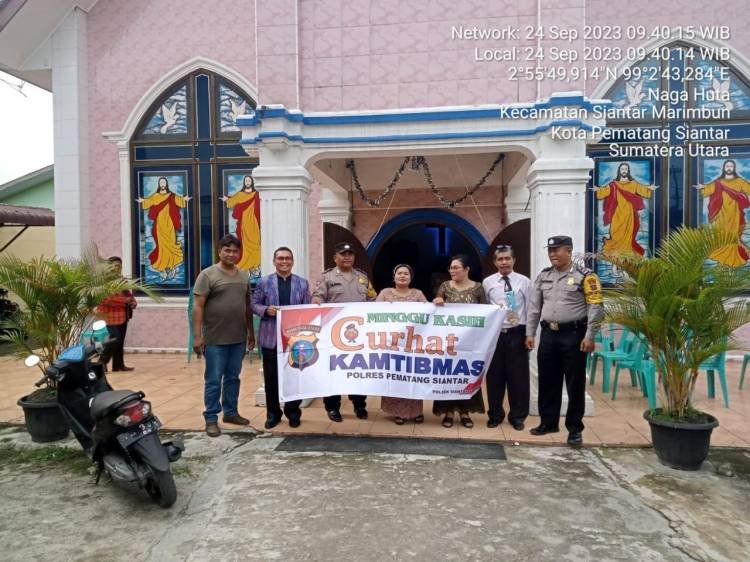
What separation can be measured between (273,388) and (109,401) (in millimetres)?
1644

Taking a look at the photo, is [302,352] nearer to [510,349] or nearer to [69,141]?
[510,349]

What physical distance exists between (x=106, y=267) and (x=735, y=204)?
8.32 m

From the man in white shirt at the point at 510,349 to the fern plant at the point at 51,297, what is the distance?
3331 millimetres

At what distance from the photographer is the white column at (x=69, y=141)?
8.80m

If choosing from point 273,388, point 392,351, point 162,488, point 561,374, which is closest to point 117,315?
point 273,388

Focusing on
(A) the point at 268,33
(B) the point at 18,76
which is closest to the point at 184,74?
(B) the point at 18,76

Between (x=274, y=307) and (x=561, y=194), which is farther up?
(x=561, y=194)

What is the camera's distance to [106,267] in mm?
4855

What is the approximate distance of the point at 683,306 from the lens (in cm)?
373

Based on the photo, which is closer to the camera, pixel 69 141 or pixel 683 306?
pixel 683 306

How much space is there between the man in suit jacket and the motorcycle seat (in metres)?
1.42

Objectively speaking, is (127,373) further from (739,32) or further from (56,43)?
(739,32)

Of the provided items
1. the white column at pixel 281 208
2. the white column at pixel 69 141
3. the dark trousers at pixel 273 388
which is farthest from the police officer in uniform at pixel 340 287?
the white column at pixel 69 141

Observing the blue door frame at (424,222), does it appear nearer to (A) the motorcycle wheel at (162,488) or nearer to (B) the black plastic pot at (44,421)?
(B) the black plastic pot at (44,421)
